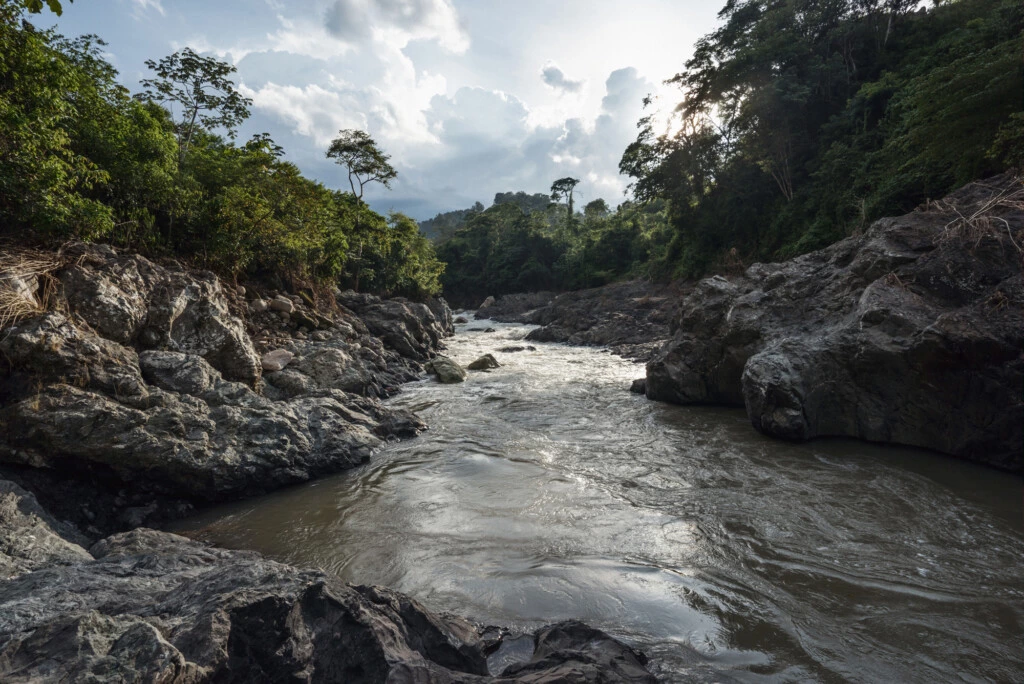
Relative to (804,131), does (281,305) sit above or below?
below

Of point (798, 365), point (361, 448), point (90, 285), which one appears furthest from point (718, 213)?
point (90, 285)

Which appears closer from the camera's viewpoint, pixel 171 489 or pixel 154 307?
pixel 171 489

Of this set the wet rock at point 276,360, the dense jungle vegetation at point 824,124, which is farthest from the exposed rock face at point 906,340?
the wet rock at point 276,360

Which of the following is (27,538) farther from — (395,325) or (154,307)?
(395,325)

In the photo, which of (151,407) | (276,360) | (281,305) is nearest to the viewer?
(151,407)

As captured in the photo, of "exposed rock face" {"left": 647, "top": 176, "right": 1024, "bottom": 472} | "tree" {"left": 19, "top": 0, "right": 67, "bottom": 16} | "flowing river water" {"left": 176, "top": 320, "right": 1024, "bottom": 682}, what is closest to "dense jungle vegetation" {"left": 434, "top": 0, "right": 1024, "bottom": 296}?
"exposed rock face" {"left": 647, "top": 176, "right": 1024, "bottom": 472}

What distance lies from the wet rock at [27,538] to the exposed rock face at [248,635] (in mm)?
745

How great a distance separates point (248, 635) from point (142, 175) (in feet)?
36.8

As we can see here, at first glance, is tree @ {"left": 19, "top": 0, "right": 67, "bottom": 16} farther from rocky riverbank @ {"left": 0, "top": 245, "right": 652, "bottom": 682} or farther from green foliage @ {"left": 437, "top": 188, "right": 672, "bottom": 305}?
green foliage @ {"left": 437, "top": 188, "right": 672, "bottom": 305}

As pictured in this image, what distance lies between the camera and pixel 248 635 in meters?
2.45

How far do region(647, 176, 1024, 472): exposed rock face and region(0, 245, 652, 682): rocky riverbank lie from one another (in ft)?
23.0

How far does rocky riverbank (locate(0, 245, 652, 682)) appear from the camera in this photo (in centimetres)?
240

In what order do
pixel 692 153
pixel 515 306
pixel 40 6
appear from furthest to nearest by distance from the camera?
1. pixel 515 306
2. pixel 692 153
3. pixel 40 6

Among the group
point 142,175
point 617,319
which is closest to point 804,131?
point 617,319
